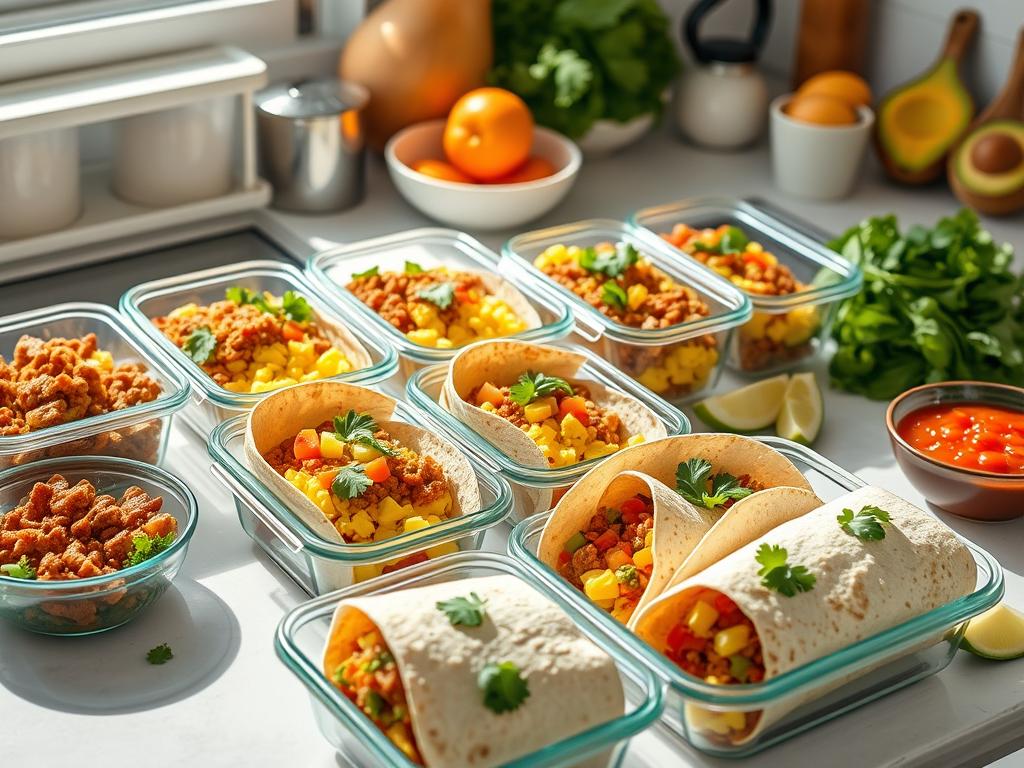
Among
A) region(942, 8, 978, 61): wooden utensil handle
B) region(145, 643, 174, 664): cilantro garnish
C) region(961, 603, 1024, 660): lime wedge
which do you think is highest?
region(942, 8, 978, 61): wooden utensil handle

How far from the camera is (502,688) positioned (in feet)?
4.54

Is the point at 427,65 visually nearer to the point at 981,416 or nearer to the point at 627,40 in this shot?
the point at 627,40

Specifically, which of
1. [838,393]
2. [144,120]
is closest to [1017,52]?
[838,393]

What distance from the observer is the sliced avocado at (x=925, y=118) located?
294 cm

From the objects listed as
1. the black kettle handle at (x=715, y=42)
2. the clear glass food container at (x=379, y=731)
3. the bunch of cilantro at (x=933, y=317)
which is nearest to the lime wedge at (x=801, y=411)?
the bunch of cilantro at (x=933, y=317)

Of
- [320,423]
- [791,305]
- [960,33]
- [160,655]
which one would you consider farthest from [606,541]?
[960,33]

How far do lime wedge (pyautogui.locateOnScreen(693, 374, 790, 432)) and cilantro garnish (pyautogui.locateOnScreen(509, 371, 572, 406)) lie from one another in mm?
283

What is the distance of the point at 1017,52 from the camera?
2.89 metres

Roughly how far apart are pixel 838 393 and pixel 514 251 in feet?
1.92

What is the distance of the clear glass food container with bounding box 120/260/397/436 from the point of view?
197 centimetres

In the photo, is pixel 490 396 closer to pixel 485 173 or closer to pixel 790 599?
pixel 790 599

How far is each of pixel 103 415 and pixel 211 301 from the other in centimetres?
45

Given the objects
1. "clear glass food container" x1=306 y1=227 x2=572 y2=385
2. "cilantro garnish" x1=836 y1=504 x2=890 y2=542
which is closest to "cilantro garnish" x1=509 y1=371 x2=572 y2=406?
"clear glass food container" x1=306 y1=227 x2=572 y2=385

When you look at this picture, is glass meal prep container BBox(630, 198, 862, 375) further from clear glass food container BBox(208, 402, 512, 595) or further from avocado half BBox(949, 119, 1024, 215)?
clear glass food container BBox(208, 402, 512, 595)
